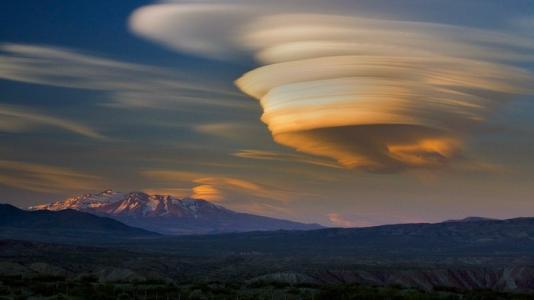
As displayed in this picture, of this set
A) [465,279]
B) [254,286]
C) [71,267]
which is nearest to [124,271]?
[71,267]

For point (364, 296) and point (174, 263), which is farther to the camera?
point (174, 263)

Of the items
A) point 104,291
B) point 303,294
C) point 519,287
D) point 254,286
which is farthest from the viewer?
point 519,287

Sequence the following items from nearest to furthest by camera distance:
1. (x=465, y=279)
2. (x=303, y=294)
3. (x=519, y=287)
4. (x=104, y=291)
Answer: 1. (x=104, y=291)
2. (x=303, y=294)
3. (x=519, y=287)
4. (x=465, y=279)

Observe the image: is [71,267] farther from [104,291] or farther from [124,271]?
[104,291]

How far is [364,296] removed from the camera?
71688 mm

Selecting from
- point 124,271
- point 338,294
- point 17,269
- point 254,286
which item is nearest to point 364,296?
point 338,294

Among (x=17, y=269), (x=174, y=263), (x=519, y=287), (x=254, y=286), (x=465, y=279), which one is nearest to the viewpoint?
(x=254, y=286)

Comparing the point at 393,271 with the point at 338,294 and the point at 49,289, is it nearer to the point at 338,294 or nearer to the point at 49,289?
the point at 338,294

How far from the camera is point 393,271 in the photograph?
17725cm

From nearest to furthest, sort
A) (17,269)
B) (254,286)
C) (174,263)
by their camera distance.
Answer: (254,286) → (17,269) → (174,263)

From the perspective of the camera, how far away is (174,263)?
645 ft

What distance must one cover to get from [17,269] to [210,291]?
67.0 metres

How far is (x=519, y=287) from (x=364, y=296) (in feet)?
371

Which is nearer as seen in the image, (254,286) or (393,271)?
(254,286)
